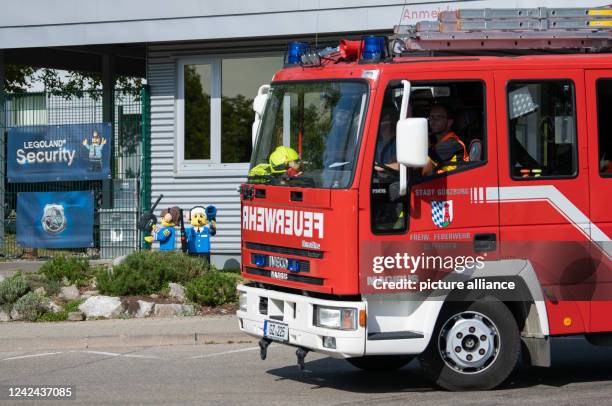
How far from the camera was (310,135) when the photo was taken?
870 centimetres

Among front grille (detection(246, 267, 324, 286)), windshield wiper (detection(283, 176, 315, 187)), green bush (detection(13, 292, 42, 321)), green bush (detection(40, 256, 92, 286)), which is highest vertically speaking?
windshield wiper (detection(283, 176, 315, 187))

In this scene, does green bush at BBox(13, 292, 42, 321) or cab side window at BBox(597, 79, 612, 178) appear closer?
cab side window at BBox(597, 79, 612, 178)

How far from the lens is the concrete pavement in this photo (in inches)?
473

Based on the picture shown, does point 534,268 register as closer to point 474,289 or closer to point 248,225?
point 474,289

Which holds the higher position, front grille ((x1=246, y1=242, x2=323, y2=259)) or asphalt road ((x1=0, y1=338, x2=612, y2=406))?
front grille ((x1=246, y1=242, x2=323, y2=259))

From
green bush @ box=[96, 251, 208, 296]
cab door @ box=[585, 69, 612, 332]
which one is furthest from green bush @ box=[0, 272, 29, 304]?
cab door @ box=[585, 69, 612, 332]

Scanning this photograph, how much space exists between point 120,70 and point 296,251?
18887 mm

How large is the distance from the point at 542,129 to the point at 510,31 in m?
0.88

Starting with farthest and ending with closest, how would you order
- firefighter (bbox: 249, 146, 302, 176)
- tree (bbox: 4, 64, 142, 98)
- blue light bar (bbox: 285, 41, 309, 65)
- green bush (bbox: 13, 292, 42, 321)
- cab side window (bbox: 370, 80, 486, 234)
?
tree (bbox: 4, 64, 142, 98), green bush (bbox: 13, 292, 42, 321), blue light bar (bbox: 285, 41, 309, 65), firefighter (bbox: 249, 146, 302, 176), cab side window (bbox: 370, 80, 486, 234)

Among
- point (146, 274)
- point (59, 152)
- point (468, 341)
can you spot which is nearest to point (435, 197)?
point (468, 341)

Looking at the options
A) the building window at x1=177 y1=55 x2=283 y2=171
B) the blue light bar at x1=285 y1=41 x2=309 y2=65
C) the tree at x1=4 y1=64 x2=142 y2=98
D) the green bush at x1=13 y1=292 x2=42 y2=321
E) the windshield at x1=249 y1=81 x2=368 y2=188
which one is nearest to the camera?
the windshield at x1=249 y1=81 x2=368 y2=188

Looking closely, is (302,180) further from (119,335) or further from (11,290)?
(11,290)

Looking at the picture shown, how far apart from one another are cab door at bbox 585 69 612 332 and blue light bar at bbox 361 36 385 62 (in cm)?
174

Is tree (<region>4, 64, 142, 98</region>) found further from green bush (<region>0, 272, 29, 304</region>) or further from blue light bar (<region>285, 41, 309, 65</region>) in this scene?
blue light bar (<region>285, 41, 309, 65</region>)
